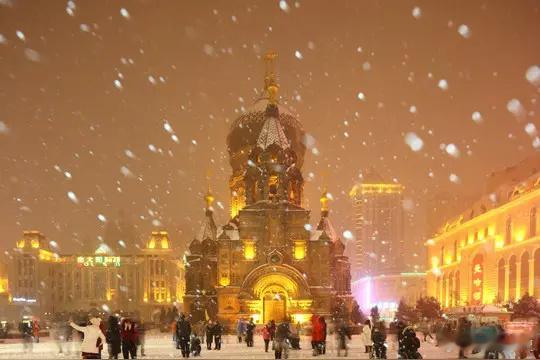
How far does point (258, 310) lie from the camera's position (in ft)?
193

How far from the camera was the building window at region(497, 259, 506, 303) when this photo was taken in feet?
204

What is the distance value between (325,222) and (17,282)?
65.8 m

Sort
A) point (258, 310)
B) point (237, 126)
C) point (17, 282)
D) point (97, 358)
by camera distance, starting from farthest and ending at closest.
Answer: point (17, 282)
point (237, 126)
point (258, 310)
point (97, 358)

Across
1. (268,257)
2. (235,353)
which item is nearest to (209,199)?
(268,257)

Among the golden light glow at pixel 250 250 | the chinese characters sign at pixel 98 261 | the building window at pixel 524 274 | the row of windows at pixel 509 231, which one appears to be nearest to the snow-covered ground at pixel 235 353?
the golden light glow at pixel 250 250

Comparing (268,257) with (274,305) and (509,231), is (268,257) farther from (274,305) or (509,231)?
(509,231)

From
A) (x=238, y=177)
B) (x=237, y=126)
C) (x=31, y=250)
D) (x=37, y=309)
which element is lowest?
(x=37, y=309)

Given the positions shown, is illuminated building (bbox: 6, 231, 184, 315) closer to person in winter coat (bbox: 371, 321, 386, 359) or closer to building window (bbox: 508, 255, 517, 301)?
building window (bbox: 508, 255, 517, 301)

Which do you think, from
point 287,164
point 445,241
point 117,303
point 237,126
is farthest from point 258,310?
point 117,303

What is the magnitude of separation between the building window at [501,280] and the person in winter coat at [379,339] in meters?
40.2

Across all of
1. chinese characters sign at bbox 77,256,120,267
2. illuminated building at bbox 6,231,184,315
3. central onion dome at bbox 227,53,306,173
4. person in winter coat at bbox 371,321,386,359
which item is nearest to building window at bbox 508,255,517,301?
central onion dome at bbox 227,53,306,173

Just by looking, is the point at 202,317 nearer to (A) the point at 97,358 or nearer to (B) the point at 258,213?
(B) the point at 258,213

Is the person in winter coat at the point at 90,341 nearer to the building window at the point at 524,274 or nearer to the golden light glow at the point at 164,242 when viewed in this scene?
the building window at the point at 524,274

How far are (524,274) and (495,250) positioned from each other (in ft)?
22.9
